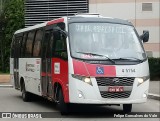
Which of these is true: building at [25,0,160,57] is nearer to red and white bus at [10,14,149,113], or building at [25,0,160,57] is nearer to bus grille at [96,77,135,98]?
red and white bus at [10,14,149,113]

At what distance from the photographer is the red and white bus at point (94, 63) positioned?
1341 cm

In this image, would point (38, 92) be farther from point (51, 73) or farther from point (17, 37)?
point (17, 37)

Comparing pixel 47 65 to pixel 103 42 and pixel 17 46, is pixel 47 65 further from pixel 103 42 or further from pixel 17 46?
pixel 17 46

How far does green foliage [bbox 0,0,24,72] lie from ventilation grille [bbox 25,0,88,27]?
1.92 metres

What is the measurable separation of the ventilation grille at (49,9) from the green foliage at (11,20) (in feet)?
6.31

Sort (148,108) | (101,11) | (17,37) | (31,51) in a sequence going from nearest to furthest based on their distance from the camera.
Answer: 1. (148,108)
2. (31,51)
3. (17,37)
4. (101,11)

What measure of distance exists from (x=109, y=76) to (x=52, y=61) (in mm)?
2291

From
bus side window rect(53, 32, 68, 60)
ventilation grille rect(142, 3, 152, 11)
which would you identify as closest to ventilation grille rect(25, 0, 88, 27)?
ventilation grille rect(142, 3, 152, 11)

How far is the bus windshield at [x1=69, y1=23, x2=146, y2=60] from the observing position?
13820 millimetres

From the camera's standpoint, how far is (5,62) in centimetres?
4291

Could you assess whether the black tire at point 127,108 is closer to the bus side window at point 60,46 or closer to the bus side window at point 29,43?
the bus side window at point 60,46

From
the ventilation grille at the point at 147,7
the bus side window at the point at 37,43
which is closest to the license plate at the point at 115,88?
the bus side window at the point at 37,43

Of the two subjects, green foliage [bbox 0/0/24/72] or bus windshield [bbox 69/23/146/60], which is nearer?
bus windshield [bbox 69/23/146/60]

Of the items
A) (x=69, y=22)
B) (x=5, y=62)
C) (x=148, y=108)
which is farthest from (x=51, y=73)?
(x=5, y=62)
